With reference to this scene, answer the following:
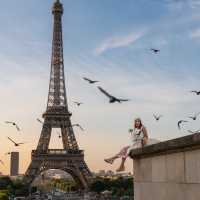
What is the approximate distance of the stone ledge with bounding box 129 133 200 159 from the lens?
9654mm

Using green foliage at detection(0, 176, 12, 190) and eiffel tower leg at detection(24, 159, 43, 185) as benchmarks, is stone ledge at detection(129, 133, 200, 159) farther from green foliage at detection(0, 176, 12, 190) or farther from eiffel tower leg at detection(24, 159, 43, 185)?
green foliage at detection(0, 176, 12, 190)

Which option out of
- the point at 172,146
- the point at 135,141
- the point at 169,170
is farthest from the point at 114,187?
the point at 172,146

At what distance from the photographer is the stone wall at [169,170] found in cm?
973

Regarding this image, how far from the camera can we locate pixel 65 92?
15638 cm

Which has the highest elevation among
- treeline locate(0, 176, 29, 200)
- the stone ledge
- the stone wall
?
treeline locate(0, 176, 29, 200)

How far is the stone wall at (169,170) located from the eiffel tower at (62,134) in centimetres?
13968

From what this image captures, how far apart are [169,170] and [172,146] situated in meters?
0.56

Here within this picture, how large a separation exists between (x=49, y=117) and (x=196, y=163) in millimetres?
145839

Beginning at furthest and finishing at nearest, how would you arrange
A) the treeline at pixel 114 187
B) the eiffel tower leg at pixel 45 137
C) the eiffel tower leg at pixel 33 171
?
the treeline at pixel 114 187, the eiffel tower leg at pixel 45 137, the eiffel tower leg at pixel 33 171

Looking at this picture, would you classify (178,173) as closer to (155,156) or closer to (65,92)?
(155,156)

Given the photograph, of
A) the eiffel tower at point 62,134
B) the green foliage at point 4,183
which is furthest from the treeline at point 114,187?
the green foliage at point 4,183

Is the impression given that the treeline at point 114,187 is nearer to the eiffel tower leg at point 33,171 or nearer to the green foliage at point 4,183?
the eiffel tower leg at point 33,171

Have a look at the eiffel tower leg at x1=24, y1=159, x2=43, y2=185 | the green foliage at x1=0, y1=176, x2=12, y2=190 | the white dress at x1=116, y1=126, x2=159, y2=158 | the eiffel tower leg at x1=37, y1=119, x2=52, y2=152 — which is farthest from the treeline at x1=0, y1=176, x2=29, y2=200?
the white dress at x1=116, y1=126, x2=159, y2=158

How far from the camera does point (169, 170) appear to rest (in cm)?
1085
